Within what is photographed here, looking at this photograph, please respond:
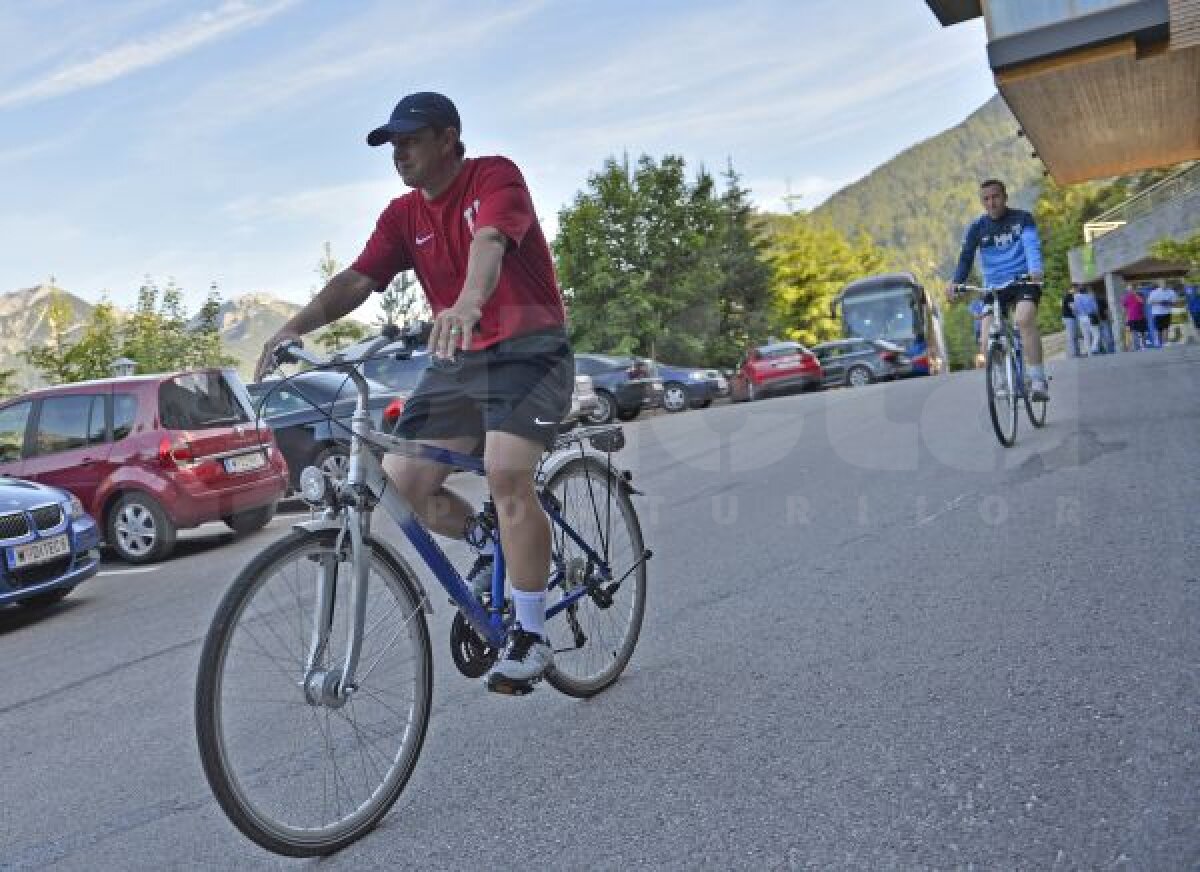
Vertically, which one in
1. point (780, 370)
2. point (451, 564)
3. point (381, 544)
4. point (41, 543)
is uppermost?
point (381, 544)

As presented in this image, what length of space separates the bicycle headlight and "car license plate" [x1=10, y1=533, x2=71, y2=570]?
18.8ft

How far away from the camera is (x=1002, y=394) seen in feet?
33.0

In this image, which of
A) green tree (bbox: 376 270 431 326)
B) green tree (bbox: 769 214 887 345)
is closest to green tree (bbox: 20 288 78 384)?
green tree (bbox: 376 270 431 326)

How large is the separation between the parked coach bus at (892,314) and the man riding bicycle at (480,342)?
36688 mm

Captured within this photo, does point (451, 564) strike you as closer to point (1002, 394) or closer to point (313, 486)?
point (313, 486)

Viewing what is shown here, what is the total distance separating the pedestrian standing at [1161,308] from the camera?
94.2ft

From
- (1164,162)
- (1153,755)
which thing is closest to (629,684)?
(1153,755)

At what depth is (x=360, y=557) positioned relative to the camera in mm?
3320

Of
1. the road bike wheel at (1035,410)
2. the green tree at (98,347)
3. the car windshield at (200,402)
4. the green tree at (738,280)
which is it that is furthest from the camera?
the green tree at (738,280)

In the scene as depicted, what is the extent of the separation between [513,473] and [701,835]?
1.20 meters

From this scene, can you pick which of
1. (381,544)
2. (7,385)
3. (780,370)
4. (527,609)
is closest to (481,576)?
(527,609)

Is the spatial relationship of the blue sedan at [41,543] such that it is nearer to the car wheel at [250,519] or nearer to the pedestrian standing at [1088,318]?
the car wheel at [250,519]

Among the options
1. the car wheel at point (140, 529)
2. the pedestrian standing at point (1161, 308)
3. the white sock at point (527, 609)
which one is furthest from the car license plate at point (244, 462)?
the pedestrian standing at point (1161, 308)

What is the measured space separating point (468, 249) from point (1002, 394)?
287 inches
